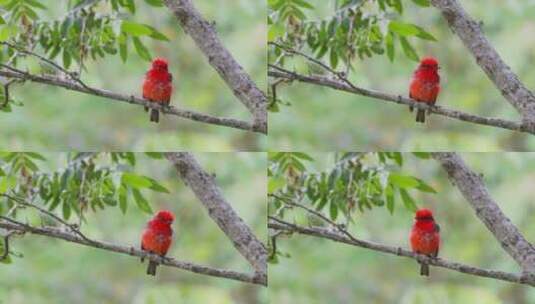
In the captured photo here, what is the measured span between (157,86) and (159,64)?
0.12m

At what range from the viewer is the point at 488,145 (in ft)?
14.2

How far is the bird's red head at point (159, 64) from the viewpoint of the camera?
13.2ft

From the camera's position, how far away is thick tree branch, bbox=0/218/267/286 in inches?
157

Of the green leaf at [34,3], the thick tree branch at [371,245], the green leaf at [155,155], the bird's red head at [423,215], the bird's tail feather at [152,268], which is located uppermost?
the green leaf at [34,3]

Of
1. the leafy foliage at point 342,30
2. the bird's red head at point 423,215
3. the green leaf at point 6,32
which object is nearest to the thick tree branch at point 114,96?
the green leaf at point 6,32

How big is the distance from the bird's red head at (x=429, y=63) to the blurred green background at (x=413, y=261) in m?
0.40

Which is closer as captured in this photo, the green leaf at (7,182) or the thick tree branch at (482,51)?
the thick tree branch at (482,51)

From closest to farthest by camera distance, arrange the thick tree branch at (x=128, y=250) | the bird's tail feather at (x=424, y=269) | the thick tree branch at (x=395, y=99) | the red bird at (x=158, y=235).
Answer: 1. the thick tree branch at (x=395, y=99)
2. the thick tree branch at (x=128, y=250)
3. the red bird at (x=158, y=235)
4. the bird's tail feather at (x=424, y=269)

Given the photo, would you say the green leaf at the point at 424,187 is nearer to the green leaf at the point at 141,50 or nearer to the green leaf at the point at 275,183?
the green leaf at the point at 275,183

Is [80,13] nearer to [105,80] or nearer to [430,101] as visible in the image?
[105,80]

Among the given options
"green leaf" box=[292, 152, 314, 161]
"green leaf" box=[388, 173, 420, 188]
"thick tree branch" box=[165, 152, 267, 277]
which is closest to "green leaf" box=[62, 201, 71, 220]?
"thick tree branch" box=[165, 152, 267, 277]

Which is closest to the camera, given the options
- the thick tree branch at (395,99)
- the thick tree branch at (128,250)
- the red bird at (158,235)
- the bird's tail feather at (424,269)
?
the thick tree branch at (395,99)

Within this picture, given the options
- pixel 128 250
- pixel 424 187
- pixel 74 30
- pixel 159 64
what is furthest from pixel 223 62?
pixel 424 187

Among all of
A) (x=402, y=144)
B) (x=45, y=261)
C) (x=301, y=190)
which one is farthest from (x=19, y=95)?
(x=402, y=144)
